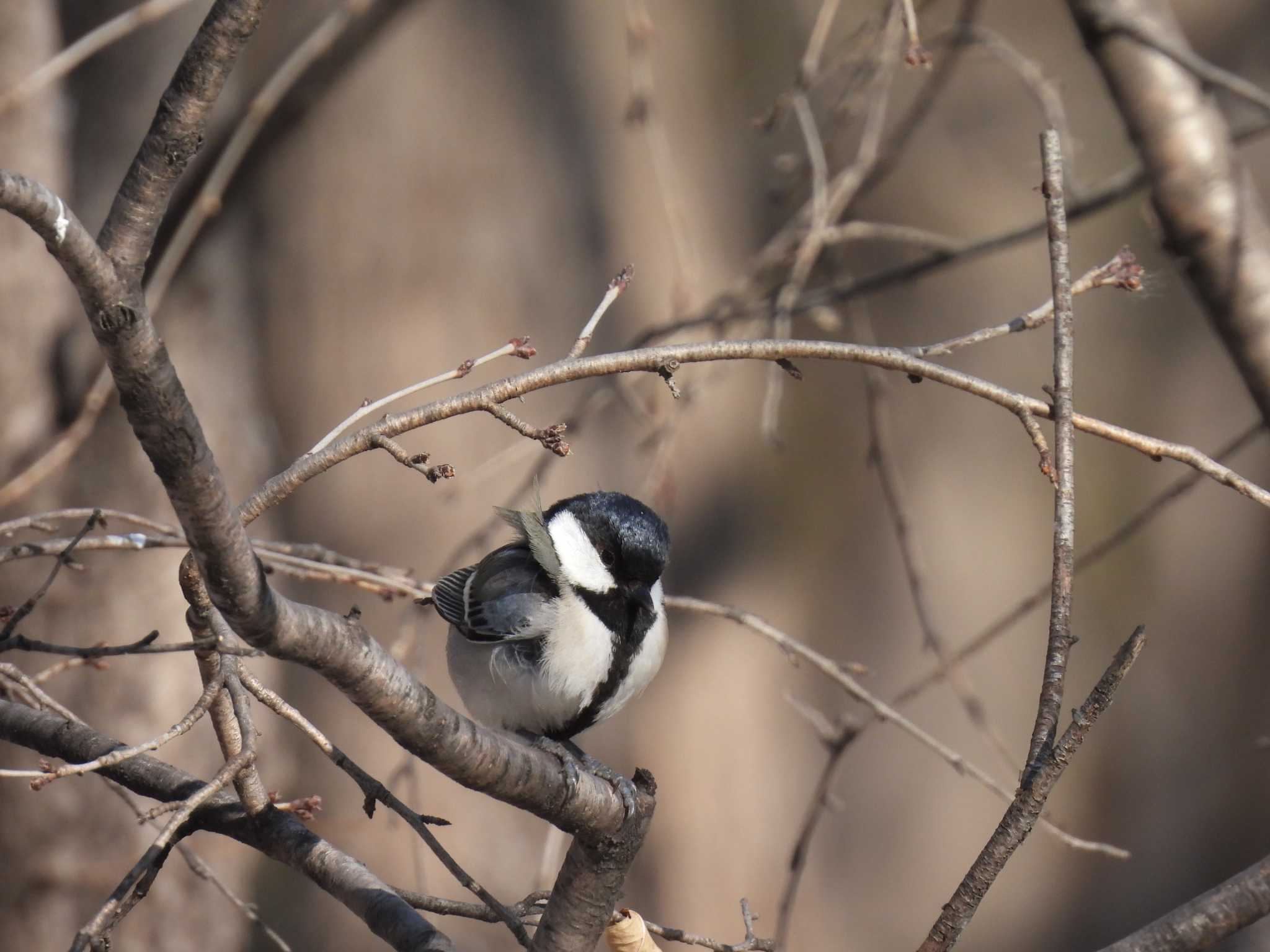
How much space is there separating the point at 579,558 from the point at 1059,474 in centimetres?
110

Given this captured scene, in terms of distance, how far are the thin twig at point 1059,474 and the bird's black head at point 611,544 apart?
2.93 ft

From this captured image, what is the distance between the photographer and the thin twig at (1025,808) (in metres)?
1.13

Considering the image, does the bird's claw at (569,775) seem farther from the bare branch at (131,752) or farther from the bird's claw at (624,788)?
the bare branch at (131,752)

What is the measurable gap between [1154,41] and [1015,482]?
178cm

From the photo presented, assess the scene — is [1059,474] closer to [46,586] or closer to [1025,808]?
[1025,808]

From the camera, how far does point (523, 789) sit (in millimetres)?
1330

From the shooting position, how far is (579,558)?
2.21m

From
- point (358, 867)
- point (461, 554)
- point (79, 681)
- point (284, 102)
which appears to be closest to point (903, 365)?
point (358, 867)

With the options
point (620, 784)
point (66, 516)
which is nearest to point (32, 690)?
point (66, 516)

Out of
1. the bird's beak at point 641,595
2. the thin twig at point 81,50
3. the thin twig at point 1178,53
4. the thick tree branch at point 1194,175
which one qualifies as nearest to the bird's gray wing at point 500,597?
the bird's beak at point 641,595

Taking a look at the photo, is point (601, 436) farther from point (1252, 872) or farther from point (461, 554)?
point (1252, 872)

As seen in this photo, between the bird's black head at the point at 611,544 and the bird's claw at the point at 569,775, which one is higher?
the bird's black head at the point at 611,544

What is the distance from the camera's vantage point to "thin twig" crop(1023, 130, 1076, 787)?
1.20m

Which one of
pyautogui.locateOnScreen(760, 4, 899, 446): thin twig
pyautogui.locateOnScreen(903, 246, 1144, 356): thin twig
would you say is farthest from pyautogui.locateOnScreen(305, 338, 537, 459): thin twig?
pyautogui.locateOnScreen(760, 4, 899, 446): thin twig
